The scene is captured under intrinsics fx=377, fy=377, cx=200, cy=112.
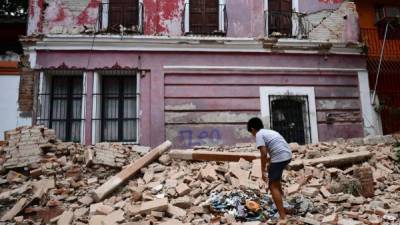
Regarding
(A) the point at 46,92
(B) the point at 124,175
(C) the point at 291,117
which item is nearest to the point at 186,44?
(C) the point at 291,117

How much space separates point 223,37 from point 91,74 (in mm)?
4078

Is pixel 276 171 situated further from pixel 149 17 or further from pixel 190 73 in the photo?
pixel 149 17

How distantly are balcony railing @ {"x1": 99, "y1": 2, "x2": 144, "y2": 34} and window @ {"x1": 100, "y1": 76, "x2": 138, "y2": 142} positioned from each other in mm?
1521

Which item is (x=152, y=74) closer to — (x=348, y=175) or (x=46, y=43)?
(x=46, y=43)

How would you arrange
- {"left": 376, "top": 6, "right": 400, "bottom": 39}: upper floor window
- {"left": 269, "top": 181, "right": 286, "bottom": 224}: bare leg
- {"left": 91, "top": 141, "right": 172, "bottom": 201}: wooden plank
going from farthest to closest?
{"left": 376, "top": 6, "right": 400, "bottom": 39}: upper floor window
{"left": 91, "top": 141, "right": 172, "bottom": 201}: wooden plank
{"left": 269, "top": 181, "right": 286, "bottom": 224}: bare leg

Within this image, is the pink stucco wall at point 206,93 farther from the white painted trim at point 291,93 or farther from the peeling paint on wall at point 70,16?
the peeling paint on wall at point 70,16

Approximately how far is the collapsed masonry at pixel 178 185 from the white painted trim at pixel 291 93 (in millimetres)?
2356

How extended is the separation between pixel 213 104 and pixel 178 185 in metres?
4.96

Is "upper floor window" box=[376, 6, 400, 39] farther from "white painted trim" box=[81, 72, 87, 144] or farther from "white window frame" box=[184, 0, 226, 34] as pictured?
"white painted trim" box=[81, 72, 87, 144]

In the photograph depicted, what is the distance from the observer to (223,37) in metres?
11.5

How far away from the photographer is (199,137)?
10969mm

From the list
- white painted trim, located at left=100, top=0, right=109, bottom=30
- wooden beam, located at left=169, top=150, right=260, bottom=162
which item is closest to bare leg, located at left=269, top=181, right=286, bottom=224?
wooden beam, located at left=169, top=150, right=260, bottom=162

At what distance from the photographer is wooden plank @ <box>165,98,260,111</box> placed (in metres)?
11.1

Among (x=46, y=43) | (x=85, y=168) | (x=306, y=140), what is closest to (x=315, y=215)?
(x=85, y=168)
